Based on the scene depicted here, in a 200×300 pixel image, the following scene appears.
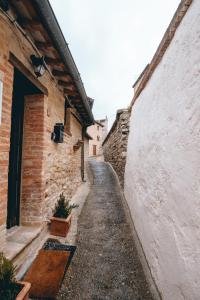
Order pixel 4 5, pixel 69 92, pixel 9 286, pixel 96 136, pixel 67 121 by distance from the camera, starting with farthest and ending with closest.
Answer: pixel 96 136
pixel 67 121
pixel 69 92
pixel 4 5
pixel 9 286

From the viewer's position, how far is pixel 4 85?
9.01ft

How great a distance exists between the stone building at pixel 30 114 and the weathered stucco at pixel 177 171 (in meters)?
1.63

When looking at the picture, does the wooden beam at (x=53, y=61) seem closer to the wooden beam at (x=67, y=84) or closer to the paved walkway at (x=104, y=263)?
the wooden beam at (x=67, y=84)

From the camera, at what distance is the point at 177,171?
226 cm

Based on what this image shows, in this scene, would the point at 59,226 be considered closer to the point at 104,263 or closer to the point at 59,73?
the point at 104,263

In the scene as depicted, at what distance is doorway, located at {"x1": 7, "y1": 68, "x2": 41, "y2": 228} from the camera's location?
12.4 ft

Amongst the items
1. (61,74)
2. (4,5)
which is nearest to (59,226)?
(61,74)

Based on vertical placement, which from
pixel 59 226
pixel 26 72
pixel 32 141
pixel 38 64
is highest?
pixel 38 64

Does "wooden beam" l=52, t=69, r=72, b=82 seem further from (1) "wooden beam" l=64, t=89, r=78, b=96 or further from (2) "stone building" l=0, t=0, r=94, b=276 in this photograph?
(1) "wooden beam" l=64, t=89, r=78, b=96

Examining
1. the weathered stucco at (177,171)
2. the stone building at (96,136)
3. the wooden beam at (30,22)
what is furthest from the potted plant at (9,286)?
the stone building at (96,136)

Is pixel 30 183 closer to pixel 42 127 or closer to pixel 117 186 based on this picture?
pixel 42 127

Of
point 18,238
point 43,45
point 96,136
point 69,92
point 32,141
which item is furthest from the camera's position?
point 96,136

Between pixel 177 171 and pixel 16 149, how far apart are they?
2780 millimetres

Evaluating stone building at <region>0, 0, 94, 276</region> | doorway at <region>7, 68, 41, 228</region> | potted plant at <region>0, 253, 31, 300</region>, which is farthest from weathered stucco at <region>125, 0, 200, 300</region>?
doorway at <region>7, 68, 41, 228</region>
